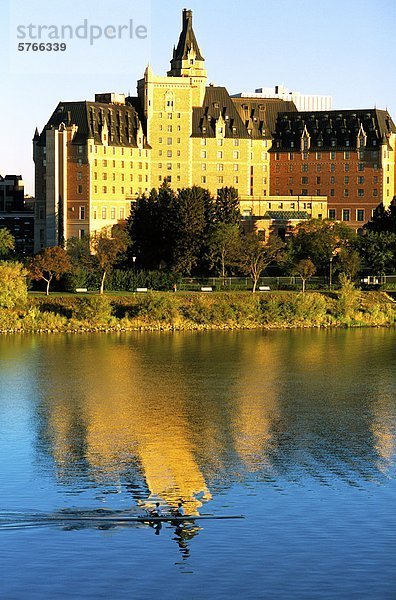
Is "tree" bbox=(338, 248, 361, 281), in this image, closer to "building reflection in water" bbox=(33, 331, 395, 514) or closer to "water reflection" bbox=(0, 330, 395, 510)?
Answer: "water reflection" bbox=(0, 330, 395, 510)

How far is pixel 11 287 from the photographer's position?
100 m

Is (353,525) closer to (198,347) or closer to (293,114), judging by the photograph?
(198,347)

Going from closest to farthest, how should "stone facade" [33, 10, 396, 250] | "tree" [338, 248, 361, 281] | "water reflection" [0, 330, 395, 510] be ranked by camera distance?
"water reflection" [0, 330, 395, 510]
"tree" [338, 248, 361, 281]
"stone facade" [33, 10, 396, 250]

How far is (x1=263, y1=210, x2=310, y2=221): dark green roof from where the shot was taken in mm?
155250

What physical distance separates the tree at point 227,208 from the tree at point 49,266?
23710 millimetres

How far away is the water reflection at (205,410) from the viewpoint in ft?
154

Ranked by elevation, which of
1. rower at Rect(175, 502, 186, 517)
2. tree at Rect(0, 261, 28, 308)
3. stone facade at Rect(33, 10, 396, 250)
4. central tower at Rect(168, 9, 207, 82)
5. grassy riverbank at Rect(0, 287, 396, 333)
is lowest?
rower at Rect(175, 502, 186, 517)

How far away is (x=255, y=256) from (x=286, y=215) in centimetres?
3665

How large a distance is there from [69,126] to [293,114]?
3480cm

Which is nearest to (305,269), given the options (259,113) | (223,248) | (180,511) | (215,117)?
(223,248)

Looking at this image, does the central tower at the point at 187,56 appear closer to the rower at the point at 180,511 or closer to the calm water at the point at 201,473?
the calm water at the point at 201,473

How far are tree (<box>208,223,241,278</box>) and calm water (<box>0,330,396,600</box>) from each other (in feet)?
131

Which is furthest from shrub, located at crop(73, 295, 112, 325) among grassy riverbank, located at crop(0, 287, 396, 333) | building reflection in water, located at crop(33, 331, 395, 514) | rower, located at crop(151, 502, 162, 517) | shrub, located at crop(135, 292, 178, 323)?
rower, located at crop(151, 502, 162, 517)

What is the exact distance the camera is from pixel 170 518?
39.8 m
